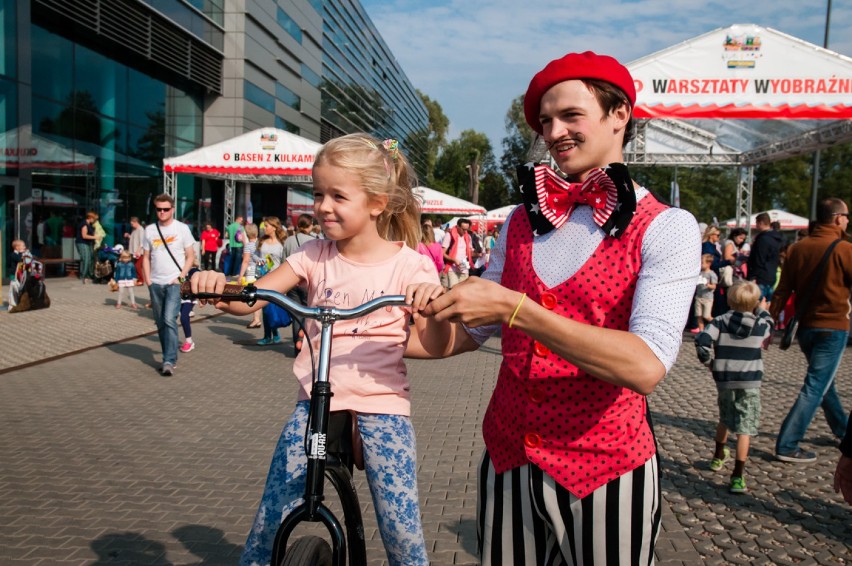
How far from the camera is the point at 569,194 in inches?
73.0

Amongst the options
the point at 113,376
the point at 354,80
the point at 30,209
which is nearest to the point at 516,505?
the point at 113,376

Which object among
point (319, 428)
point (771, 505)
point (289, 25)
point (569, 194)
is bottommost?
point (771, 505)

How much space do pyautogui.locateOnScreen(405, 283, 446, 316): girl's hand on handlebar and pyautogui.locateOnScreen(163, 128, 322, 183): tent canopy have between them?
15086mm

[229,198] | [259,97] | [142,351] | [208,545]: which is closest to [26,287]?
[142,351]

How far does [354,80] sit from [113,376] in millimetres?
51602

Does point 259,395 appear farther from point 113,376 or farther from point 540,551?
point 540,551

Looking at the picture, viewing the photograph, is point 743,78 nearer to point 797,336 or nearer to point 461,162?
point 797,336

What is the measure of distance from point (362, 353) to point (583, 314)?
86 centimetres

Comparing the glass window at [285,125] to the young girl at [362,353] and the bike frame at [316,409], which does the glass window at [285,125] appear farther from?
the bike frame at [316,409]

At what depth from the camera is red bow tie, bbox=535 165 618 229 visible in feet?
5.85

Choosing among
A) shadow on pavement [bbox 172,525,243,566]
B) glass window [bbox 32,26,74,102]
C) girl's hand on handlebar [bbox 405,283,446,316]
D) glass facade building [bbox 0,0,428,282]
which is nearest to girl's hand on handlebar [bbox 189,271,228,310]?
girl's hand on handlebar [bbox 405,283,446,316]

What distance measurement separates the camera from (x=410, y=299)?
5.72 ft

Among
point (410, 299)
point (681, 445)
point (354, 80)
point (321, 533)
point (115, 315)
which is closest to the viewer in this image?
point (410, 299)

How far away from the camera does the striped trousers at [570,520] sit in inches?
70.1
